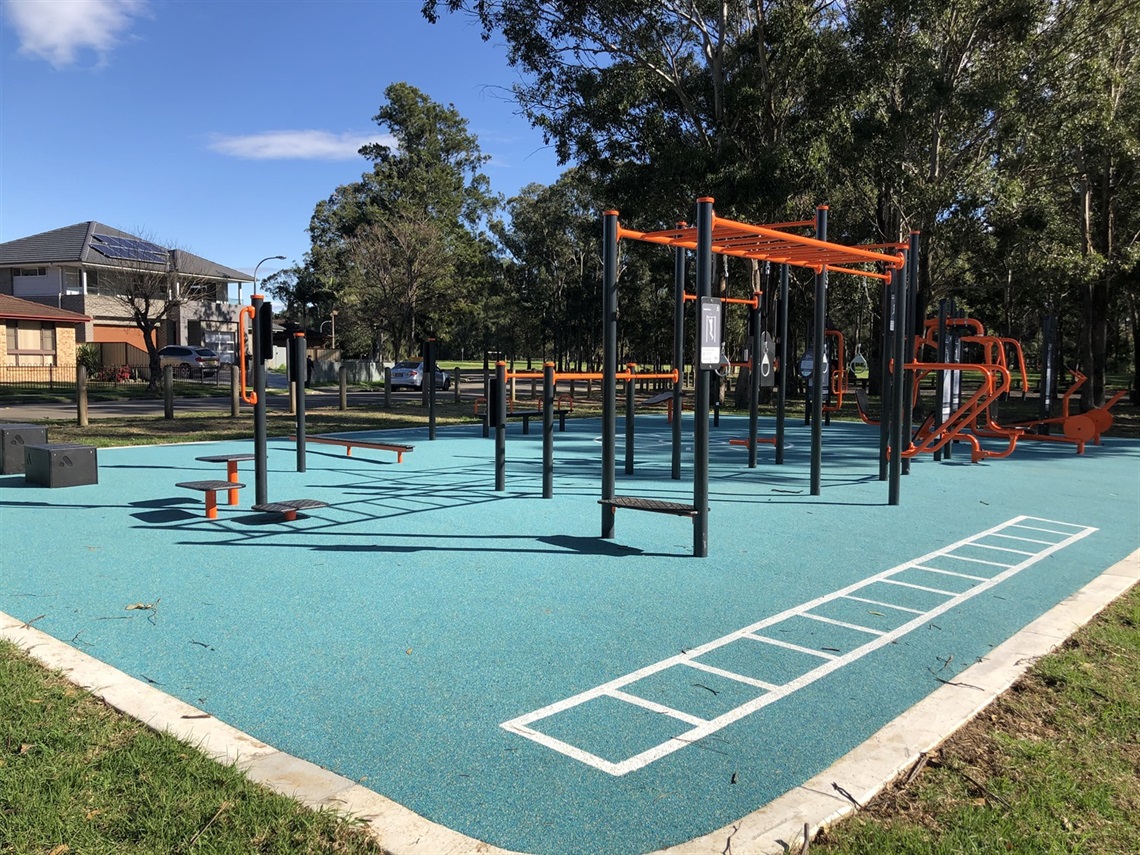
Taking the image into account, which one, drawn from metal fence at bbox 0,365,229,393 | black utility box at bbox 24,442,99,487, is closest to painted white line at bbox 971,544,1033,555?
black utility box at bbox 24,442,99,487

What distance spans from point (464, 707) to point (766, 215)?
21015 millimetres

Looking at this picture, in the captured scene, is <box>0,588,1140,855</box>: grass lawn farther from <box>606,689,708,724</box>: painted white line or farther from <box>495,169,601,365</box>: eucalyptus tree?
<box>495,169,601,365</box>: eucalyptus tree

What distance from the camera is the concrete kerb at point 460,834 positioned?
2.84 m

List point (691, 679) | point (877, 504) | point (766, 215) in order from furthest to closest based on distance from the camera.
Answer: point (766, 215)
point (877, 504)
point (691, 679)

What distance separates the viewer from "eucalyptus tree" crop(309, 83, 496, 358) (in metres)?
43.2

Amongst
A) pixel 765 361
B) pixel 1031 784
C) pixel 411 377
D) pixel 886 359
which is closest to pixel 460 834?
pixel 1031 784

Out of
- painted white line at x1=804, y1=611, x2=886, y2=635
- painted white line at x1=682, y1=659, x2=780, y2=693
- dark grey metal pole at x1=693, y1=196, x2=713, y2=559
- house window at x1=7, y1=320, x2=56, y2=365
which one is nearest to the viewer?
painted white line at x1=682, y1=659, x2=780, y2=693

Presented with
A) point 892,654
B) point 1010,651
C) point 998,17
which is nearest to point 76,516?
point 892,654

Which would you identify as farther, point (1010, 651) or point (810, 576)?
point (810, 576)

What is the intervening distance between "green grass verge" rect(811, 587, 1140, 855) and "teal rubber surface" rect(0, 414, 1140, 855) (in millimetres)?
355

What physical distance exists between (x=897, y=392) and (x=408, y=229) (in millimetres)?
35832

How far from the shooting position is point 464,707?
3936mm

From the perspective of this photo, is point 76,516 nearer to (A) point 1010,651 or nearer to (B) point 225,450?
(B) point 225,450

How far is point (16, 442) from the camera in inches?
441
